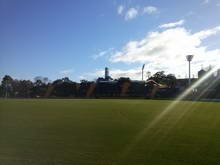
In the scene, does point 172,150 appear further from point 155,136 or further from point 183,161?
point 155,136

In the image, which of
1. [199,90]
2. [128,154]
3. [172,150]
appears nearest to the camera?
[128,154]

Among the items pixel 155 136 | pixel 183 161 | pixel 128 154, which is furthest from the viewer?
pixel 155 136

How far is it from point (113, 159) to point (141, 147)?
179 cm

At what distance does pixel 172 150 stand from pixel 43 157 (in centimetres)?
373

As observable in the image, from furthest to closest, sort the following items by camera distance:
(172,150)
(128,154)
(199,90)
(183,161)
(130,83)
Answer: (130,83) < (199,90) < (172,150) < (128,154) < (183,161)

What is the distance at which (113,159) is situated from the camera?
7121mm

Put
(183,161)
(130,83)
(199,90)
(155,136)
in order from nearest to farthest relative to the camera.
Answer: (183,161) → (155,136) → (199,90) → (130,83)

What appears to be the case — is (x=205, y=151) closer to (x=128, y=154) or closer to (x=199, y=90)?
(x=128, y=154)

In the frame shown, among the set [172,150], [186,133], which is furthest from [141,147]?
[186,133]

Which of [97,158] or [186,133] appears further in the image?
[186,133]

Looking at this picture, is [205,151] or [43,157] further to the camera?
[205,151]

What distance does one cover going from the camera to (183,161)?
6992 millimetres

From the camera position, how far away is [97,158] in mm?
7117

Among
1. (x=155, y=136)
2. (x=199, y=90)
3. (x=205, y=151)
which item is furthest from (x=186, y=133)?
(x=199, y=90)
